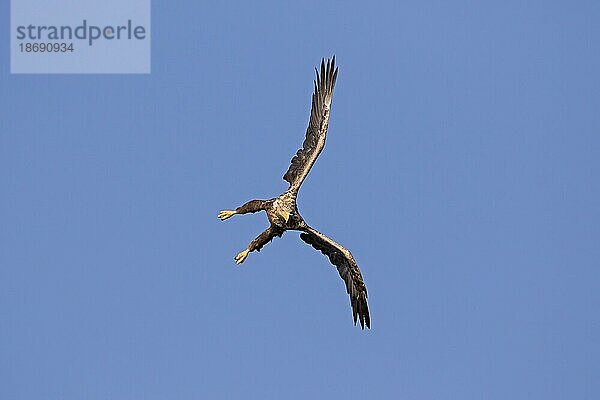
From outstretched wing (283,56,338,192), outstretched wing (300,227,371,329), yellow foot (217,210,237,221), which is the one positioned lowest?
outstretched wing (300,227,371,329)

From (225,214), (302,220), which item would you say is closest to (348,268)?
(302,220)

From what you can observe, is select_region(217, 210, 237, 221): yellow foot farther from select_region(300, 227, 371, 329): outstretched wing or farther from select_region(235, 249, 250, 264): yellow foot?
select_region(300, 227, 371, 329): outstretched wing

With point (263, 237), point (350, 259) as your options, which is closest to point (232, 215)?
point (263, 237)

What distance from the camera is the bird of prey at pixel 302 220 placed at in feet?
53.0

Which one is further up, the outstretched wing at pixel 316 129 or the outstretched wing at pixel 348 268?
the outstretched wing at pixel 316 129

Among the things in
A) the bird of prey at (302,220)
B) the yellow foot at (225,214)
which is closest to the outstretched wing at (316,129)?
the bird of prey at (302,220)

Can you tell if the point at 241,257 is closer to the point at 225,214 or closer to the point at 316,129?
the point at 225,214

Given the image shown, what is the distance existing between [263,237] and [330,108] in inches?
71.1

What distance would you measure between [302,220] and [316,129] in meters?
1.25

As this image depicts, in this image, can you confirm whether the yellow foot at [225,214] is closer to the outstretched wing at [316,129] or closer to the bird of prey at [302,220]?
the bird of prey at [302,220]

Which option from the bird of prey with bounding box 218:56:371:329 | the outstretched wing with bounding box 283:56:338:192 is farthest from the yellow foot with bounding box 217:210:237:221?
the outstretched wing with bounding box 283:56:338:192

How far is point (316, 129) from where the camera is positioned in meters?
16.8

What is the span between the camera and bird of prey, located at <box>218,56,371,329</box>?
16156mm

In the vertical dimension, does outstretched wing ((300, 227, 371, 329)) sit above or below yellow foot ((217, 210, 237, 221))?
below
